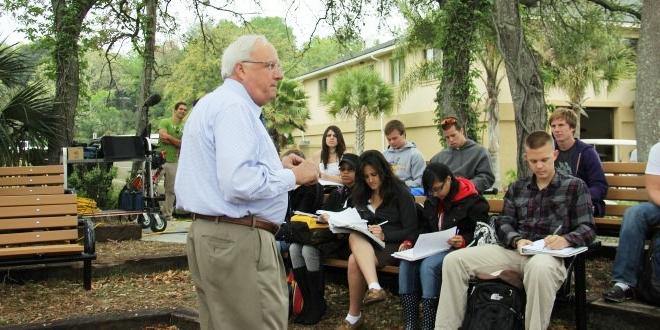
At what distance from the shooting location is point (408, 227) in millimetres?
5348

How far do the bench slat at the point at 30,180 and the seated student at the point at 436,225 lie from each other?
152 inches

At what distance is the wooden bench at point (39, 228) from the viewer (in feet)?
19.6

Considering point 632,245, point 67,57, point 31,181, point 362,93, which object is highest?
point 362,93

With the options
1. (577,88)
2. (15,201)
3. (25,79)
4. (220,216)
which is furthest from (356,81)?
(220,216)

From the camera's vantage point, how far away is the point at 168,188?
432 inches

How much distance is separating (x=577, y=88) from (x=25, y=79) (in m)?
17.6

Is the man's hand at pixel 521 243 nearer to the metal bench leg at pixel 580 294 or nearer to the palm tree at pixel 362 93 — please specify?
the metal bench leg at pixel 580 294

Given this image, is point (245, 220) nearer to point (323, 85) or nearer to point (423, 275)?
point (423, 275)

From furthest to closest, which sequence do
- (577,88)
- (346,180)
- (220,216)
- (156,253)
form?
(577,88), (156,253), (346,180), (220,216)

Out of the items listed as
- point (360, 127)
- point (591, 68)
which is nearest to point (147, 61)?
point (591, 68)

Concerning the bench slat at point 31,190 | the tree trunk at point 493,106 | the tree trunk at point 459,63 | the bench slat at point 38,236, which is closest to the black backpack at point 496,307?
the bench slat at point 38,236

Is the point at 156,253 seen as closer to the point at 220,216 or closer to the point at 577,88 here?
the point at 220,216

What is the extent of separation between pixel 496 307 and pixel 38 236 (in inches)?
168

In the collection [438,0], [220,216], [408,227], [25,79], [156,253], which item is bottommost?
[156,253]
